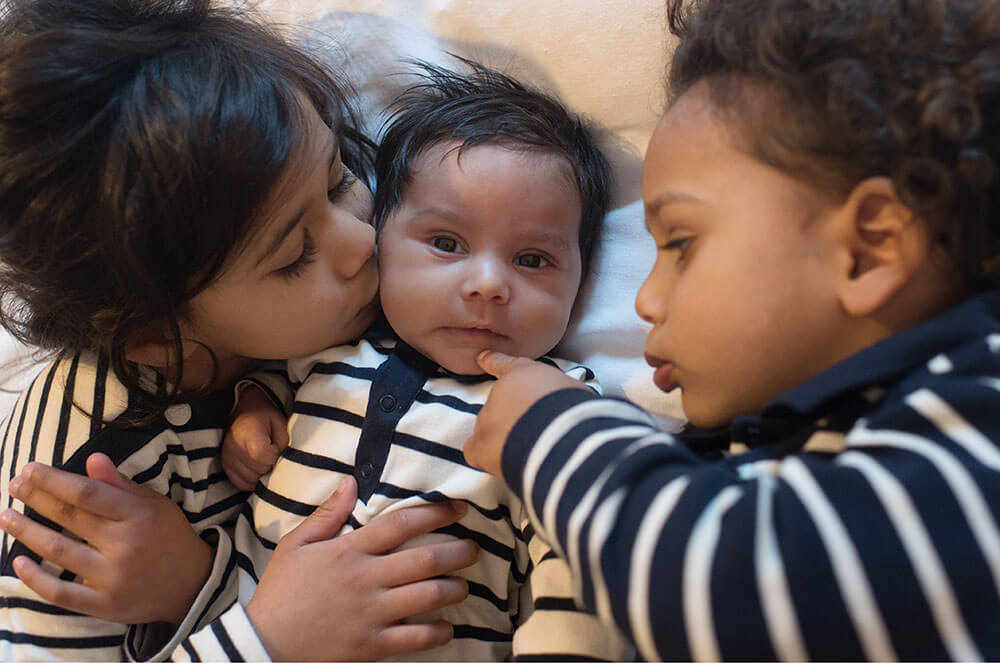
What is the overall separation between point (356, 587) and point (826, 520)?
603mm

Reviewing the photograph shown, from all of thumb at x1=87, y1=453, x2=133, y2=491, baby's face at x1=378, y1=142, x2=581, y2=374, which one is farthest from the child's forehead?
thumb at x1=87, y1=453, x2=133, y2=491

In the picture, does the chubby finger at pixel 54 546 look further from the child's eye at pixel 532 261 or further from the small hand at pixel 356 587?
the child's eye at pixel 532 261

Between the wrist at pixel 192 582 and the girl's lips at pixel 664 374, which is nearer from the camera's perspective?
the girl's lips at pixel 664 374

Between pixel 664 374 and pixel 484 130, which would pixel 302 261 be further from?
pixel 664 374

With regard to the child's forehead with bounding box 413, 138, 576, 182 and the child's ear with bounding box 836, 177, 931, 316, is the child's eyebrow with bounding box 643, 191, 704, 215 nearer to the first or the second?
the child's ear with bounding box 836, 177, 931, 316

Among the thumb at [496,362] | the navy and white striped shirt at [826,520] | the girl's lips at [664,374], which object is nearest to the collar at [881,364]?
the navy and white striped shirt at [826,520]

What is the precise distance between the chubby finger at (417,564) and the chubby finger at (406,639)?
0.06 m

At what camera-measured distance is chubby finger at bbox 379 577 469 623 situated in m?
1.00

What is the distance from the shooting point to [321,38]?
135 centimetres

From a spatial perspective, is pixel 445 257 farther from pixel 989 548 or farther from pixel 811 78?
pixel 989 548

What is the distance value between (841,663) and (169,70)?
945mm

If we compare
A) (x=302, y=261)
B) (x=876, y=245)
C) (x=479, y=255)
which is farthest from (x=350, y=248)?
(x=876, y=245)

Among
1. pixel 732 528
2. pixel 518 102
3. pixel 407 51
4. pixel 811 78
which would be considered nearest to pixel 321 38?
pixel 407 51

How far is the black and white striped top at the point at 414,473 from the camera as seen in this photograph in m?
1.04
